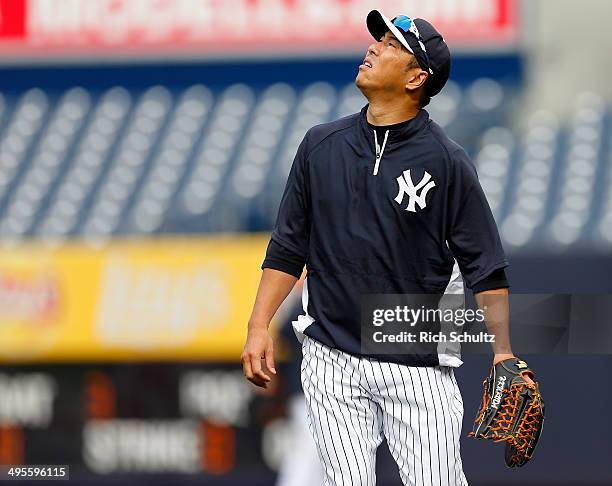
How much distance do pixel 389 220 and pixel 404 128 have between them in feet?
0.86

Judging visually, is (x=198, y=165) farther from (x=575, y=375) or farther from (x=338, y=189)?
(x=338, y=189)

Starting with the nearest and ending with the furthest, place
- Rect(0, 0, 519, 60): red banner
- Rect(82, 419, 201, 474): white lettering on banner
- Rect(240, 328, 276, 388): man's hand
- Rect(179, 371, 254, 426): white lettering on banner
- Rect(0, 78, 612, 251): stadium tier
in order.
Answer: Rect(240, 328, 276, 388): man's hand, Rect(179, 371, 254, 426): white lettering on banner, Rect(82, 419, 201, 474): white lettering on banner, Rect(0, 78, 612, 251): stadium tier, Rect(0, 0, 519, 60): red banner

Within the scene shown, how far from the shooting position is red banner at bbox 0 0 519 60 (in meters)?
11.7

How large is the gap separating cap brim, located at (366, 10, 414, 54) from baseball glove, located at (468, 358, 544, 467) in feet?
3.01

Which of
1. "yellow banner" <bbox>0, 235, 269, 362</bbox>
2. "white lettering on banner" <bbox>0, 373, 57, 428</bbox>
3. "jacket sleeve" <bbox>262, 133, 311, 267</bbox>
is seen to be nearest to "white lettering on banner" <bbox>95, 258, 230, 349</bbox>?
A: "yellow banner" <bbox>0, 235, 269, 362</bbox>

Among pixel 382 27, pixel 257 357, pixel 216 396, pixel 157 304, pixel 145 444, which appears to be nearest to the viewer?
pixel 257 357

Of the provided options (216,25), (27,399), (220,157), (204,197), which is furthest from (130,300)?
(216,25)

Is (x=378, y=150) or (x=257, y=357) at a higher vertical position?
(x=378, y=150)

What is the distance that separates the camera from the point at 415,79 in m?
3.62

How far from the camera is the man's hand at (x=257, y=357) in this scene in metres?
3.54

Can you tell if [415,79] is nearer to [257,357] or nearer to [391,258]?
[391,258]

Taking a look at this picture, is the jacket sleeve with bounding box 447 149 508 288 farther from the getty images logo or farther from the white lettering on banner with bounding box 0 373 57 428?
the white lettering on banner with bounding box 0 373 57 428

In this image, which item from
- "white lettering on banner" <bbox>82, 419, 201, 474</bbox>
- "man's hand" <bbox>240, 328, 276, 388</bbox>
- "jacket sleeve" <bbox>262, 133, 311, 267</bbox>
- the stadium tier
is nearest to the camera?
"man's hand" <bbox>240, 328, 276, 388</bbox>
